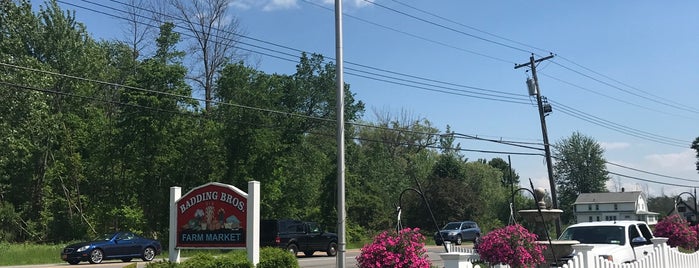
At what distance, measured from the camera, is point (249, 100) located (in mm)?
38781

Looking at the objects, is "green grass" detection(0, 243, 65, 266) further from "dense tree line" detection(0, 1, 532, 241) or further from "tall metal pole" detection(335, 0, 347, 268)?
"tall metal pole" detection(335, 0, 347, 268)

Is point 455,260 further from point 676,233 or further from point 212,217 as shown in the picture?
point 676,233

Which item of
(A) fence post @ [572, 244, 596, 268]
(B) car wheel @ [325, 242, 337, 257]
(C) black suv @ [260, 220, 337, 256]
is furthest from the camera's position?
(B) car wheel @ [325, 242, 337, 257]

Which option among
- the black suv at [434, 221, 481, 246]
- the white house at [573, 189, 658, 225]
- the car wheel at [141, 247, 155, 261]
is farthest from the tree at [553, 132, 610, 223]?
the car wheel at [141, 247, 155, 261]

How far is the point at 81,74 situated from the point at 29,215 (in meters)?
9.67

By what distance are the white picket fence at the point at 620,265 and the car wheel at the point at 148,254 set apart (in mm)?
16949

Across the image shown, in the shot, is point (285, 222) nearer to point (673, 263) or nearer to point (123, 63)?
point (673, 263)

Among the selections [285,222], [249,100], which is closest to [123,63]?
[249,100]

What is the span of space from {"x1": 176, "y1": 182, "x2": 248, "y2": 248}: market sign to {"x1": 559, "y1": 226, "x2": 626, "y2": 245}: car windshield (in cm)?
831

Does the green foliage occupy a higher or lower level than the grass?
higher

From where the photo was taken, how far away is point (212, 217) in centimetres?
1243

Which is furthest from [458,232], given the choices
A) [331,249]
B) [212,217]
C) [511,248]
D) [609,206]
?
[609,206]

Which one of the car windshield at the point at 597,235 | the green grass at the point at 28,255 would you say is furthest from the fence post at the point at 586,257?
the green grass at the point at 28,255

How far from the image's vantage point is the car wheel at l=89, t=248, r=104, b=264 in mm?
25125
